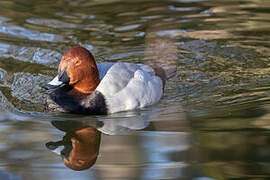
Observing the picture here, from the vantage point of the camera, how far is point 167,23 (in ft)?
27.8

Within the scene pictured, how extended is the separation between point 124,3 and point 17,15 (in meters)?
1.85

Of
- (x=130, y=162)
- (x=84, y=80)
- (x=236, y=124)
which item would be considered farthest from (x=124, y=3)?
(x=130, y=162)

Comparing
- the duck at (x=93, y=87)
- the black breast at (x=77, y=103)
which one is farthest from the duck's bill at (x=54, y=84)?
the black breast at (x=77, y=103)

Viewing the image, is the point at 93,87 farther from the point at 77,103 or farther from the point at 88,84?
the point at 77,103

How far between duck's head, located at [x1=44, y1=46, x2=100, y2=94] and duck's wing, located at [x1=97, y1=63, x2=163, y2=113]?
4.8 inches

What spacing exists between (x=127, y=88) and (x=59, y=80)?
746 mm

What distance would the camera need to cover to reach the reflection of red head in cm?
440

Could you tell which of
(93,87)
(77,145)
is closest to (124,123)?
(93,87)

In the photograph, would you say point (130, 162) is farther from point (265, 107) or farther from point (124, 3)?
point (124, 3)

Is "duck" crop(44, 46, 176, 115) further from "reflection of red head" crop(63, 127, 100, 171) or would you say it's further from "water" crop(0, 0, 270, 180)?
"reflection of red head" crop(63, 127, 100, 171)

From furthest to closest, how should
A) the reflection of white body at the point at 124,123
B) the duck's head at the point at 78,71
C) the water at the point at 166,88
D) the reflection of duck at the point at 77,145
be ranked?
1. the duck's head at the point at 78,71
2. the reflection of white body at the point at 124,123
3. the reflection of duck at the point at 77,145
4. the water at the point at 166,88

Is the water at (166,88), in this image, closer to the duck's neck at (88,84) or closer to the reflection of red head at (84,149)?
the reflection of red head at (84,149)

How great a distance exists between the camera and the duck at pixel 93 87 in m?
5.54

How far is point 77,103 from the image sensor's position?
18.3 feet
